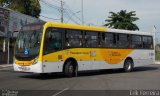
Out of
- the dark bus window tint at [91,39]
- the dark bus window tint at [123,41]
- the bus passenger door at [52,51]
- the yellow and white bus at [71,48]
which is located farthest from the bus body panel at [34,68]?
the dark bus window tint at [123,41]

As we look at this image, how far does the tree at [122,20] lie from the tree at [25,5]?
11169mm

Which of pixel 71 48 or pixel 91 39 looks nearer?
pixel 71 48

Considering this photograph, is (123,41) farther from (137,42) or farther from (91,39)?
(91,39)

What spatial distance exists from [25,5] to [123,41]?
125ft

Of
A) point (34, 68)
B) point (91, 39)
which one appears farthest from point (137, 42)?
point (34, 68)

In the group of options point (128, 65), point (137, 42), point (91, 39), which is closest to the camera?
point (91, 39)

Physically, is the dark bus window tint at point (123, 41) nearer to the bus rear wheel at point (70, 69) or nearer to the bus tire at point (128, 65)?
the bus tire at point (128, 65)

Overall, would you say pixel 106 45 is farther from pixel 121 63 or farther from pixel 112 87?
pixel 112 87

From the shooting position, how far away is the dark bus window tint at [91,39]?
901 inches

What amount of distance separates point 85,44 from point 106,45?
7.42ft

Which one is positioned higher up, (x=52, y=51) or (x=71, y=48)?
(x=71, y=48)

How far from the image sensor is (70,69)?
21.5m

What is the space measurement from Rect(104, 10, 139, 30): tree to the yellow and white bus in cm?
3313

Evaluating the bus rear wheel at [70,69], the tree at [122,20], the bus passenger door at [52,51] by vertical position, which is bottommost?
the bus rear wheel at [70,69]
